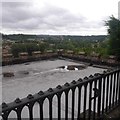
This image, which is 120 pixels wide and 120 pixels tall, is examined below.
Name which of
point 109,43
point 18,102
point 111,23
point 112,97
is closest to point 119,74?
point 112,97

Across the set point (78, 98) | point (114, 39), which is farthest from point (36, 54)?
point (78, 98)

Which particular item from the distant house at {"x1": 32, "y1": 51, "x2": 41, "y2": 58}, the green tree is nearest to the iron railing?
the distant house at {"x1": 32, "y1": 51, "x2": 41, "y2": 58}

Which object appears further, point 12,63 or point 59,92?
point 12,63

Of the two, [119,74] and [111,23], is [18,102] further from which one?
[111,23]

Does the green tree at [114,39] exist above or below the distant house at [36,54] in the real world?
above

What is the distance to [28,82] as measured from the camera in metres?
4.81

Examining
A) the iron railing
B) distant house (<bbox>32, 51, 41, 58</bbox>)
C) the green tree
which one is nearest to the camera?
the iron railing

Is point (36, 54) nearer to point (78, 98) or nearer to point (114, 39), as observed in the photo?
point (114, 39)

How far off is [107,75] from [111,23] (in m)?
10.7

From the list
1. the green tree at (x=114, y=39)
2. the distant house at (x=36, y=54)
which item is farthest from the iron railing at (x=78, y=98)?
the green tree at (x=114, y=39)

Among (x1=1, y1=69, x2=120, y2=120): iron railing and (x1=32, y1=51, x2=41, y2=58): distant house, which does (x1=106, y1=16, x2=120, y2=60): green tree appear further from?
(x1=1, y1=69, x2=120, y2=120): iron railing

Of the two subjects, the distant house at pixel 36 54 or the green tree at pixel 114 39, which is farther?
the green tree at pixel 114 39

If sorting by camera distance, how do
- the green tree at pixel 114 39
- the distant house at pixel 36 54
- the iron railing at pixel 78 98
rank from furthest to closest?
the green tree at pixel 114 39 < the distant house at pixel 36 54 < the iron railing at pixel 78 98

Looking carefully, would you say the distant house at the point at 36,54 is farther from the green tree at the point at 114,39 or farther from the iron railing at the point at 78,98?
the iron railing at the point at 78,98
